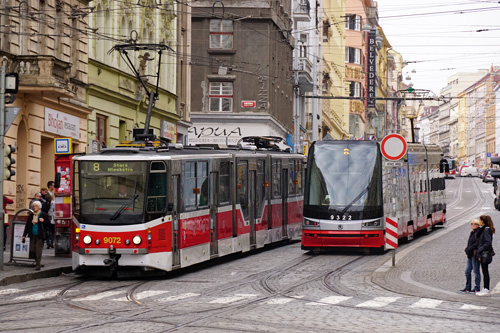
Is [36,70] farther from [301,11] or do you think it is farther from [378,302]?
[301,11]

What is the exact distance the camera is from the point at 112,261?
2070cm

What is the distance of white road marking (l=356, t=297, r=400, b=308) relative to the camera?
16.4 metres

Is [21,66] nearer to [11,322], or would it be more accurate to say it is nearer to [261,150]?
[261,150]

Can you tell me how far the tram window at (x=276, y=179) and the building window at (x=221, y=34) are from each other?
29.0m

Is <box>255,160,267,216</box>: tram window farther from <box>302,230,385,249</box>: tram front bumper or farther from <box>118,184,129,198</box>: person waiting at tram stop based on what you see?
<box>118,184,129,198</box>: person waiting at tram stop

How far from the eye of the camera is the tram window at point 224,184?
82.3 ft

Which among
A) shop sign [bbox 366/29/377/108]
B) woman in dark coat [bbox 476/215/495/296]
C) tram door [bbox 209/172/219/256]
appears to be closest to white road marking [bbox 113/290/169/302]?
woman in dark coat [bbox 476/215/495/296]

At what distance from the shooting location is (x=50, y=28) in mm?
32625

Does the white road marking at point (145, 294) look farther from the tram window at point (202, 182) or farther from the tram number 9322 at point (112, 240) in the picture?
the tram window at point (202, 182)

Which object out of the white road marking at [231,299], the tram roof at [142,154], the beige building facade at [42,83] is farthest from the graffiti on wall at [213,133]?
the white road marking at [231,299]

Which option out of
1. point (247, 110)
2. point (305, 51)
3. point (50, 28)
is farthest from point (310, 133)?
point (50, 28)

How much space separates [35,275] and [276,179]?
422 inches

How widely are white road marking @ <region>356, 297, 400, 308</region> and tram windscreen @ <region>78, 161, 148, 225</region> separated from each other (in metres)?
5.55

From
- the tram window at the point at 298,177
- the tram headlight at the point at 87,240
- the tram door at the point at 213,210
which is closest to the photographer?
the tram headlight at the point at 87,240
